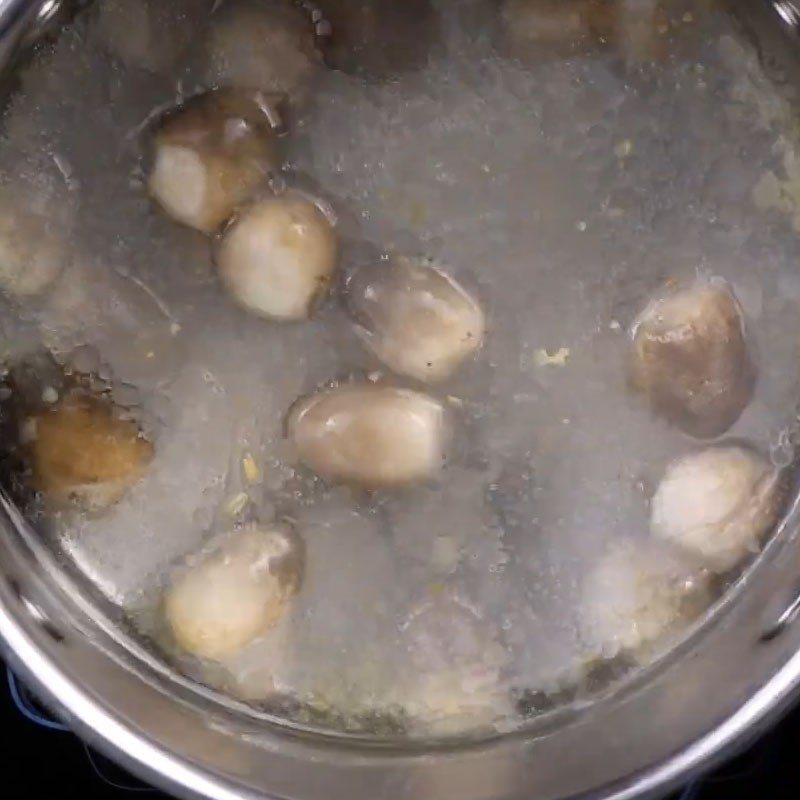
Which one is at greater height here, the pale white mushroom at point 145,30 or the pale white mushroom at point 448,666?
the pale white mushroom at point 145,30

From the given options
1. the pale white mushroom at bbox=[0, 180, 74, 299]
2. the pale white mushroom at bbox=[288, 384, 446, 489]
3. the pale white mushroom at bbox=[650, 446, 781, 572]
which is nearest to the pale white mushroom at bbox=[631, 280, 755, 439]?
the pale white mushroom at bbox=[650, 446, 781, 572]

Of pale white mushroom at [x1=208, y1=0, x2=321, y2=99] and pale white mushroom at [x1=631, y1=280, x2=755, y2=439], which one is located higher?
pale white mushroom at [x1=208, y1=0, x2=321, y2=99]

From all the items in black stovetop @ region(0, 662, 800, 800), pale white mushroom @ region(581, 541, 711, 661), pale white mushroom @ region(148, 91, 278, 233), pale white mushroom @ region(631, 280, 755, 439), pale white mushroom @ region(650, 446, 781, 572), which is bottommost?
black stovetop @ region(0, 662, 800, 800)

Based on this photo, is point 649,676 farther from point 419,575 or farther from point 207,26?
point 207,26

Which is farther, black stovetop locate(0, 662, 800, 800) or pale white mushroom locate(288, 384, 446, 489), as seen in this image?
black stovetop locate(0, 662, 800, 800)

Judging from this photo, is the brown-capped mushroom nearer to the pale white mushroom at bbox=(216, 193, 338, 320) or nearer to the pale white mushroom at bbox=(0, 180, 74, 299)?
the pale white mushroom at bbox=(216, 193, 338, 320)

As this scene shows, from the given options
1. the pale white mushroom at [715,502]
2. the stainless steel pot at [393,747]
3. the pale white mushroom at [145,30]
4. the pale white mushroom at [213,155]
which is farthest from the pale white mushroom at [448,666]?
the pale white mushroom at [145,30]

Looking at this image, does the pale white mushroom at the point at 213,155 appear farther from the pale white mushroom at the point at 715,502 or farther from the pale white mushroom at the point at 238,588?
the pale white mushroom at the point at 715,502
